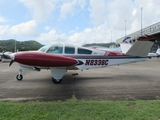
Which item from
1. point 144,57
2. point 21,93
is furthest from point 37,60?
point 144,57

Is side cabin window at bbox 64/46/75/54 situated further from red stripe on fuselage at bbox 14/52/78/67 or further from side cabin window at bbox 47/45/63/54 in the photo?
red stripe on fuselage at bbox 14/52/78/67

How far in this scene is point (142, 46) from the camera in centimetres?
880

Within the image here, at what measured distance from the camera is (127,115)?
3477 mm

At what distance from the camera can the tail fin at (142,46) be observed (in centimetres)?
830

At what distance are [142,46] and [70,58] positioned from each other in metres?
4.17

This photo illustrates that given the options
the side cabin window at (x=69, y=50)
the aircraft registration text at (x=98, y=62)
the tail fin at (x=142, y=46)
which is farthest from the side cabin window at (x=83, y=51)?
the tail fin at (x=142, y=46)

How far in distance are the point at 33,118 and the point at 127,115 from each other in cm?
188

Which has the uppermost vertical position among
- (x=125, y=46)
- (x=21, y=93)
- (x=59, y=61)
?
(x=125, y=46)

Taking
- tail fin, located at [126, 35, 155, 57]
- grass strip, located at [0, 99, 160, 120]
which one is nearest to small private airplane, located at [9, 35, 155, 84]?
tail fin, located at [126, 35, 155, 57]

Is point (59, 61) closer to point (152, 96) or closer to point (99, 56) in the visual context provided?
point (99, 56)

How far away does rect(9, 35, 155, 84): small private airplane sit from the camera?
665 centimetres

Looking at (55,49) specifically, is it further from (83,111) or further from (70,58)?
(83,111)

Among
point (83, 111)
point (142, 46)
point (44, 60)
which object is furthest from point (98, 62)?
point (83, 111)

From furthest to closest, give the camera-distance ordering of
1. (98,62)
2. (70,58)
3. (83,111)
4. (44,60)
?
1. (98,62)
2. (70,58)
3. (44,60)
4. (83,111)
